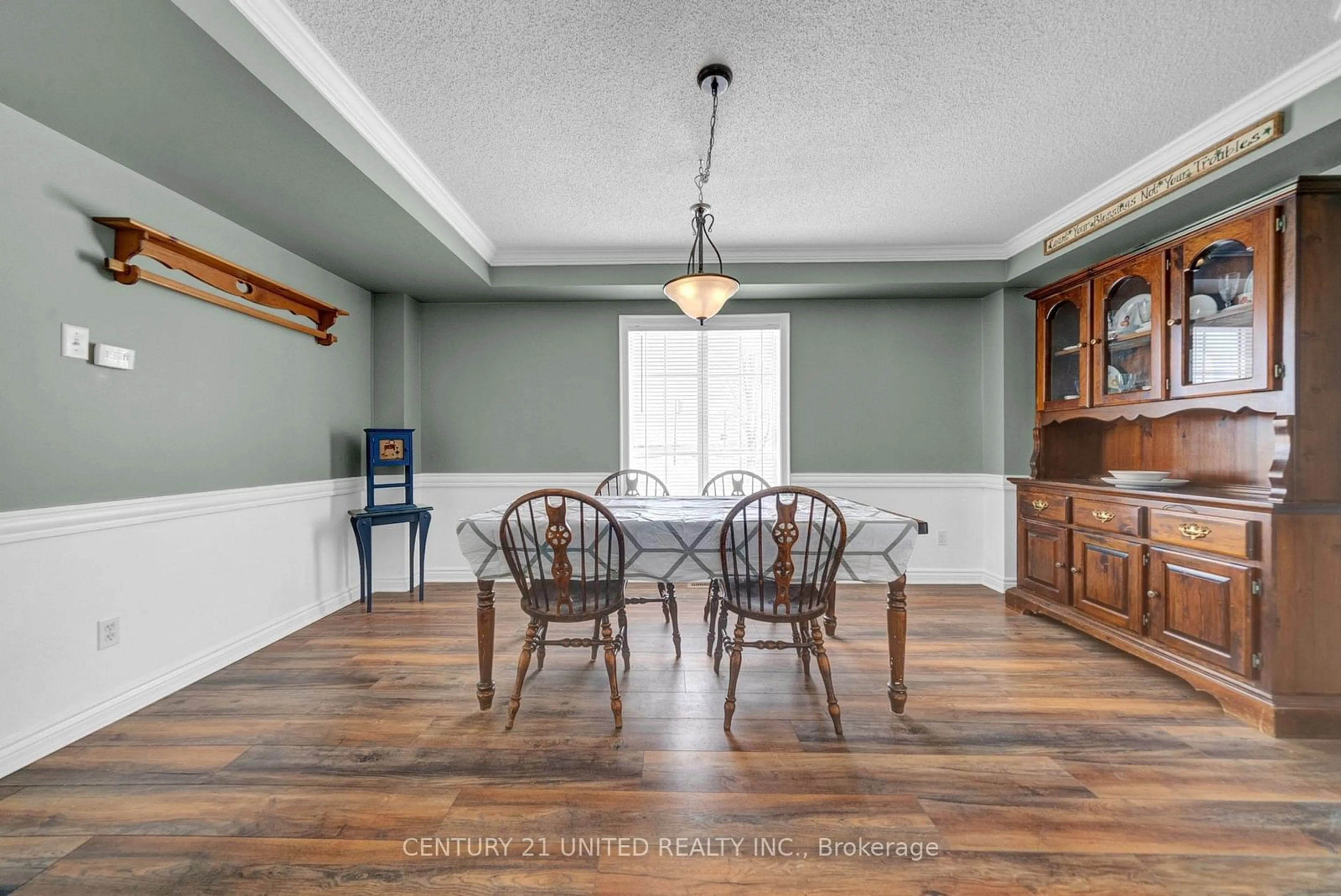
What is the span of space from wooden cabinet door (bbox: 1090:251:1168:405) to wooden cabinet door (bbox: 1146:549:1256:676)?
2.80ft

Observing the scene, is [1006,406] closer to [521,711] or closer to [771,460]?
[771,460]

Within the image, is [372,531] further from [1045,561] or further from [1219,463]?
[1219,463]

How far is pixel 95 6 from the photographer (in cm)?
141

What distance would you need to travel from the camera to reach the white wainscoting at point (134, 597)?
6.30ft

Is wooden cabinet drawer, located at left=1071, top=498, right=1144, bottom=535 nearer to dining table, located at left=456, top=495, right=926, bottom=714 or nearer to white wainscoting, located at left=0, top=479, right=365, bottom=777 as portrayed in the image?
dining table, located at left=456, top=495, right=926, bottom=714

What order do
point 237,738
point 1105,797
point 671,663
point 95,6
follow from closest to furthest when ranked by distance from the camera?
1. point 95,6
2. point 1105,797
3. point 237,738
4. point 671,663

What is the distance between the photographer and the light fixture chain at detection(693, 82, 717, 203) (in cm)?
213

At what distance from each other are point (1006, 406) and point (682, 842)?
382cm

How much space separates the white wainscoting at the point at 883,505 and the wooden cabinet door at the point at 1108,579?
117cm

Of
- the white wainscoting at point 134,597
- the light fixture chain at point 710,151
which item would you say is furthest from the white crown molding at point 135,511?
the light fixture chain at point 710,151

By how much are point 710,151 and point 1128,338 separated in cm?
245

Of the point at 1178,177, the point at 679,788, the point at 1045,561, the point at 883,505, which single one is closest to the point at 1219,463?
the point at 1045,561

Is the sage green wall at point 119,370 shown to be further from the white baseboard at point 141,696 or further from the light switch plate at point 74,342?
the white baseboard at point 141,696

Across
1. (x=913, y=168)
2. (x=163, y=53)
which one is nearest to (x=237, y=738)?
(x=163, y=53)
